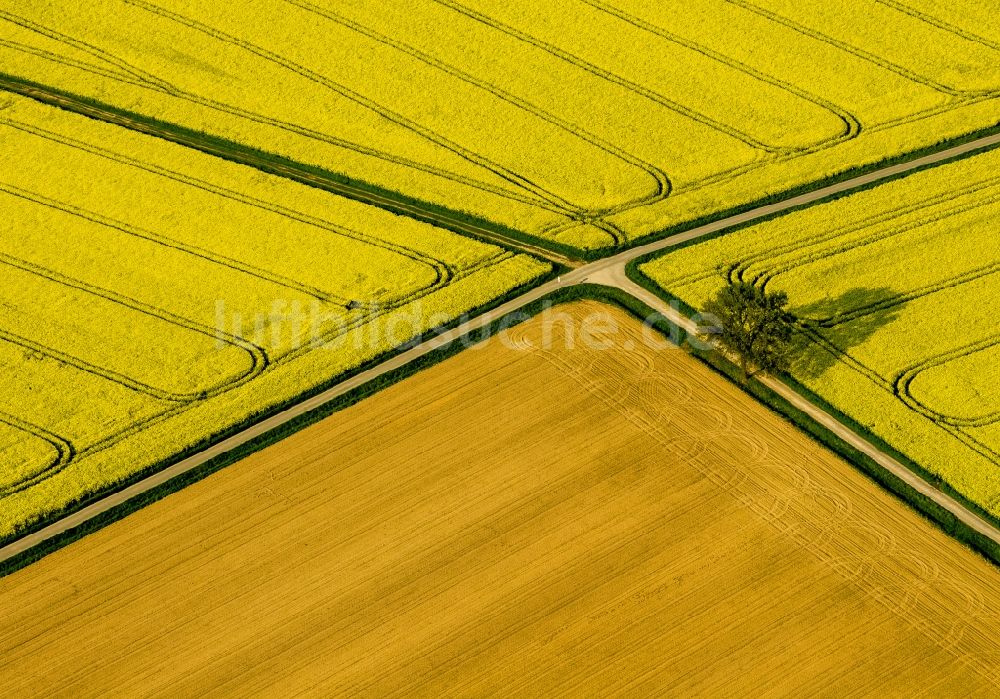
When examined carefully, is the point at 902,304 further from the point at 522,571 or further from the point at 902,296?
the point at 522,571

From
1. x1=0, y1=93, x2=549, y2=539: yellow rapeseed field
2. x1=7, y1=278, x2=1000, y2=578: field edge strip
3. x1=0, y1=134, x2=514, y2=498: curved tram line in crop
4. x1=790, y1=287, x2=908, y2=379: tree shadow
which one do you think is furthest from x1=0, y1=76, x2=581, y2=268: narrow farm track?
x1=790, y1=287, x2=908, y2=379: tree shadow

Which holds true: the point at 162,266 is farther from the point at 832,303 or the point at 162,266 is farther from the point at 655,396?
the point at 832,303

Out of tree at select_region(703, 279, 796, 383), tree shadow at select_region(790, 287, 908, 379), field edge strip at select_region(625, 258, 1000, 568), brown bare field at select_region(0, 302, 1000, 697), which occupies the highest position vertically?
tree at select_region(703, 279, 796, 383)

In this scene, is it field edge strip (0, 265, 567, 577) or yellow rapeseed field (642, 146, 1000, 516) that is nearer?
field edge strip (0, 265, 567, 577)

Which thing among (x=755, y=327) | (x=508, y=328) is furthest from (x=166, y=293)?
(x=755, y=327)

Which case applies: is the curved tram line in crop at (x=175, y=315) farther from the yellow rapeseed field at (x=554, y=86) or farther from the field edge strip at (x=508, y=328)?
the yellow rapeseed field at (x=554, y=86)

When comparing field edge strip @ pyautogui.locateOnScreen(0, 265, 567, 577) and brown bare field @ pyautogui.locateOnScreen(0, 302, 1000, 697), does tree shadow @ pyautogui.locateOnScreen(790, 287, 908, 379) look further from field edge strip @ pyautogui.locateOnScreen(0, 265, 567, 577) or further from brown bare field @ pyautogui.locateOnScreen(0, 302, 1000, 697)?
field edge strip @ pyautogui.locateOnScreen(0, 265, 567, 577)

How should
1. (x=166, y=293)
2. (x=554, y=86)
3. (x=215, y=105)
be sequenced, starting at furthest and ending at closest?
(x=554, y=86)
(x=215, y=105)
(x=166, y=293)

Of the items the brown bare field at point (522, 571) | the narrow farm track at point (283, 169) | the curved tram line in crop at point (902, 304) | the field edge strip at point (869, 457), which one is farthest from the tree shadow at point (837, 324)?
the narrow farm track at point (283, 169)

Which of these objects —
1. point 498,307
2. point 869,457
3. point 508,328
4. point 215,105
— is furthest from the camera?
point 215,105
